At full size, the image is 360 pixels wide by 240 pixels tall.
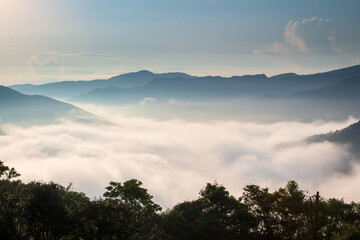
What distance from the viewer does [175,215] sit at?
3619 centimetres

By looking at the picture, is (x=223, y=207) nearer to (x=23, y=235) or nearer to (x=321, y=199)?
(x=321, y=199)

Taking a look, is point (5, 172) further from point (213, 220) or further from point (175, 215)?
point (213, 220)

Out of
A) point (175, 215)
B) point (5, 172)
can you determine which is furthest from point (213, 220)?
point (5, 172)

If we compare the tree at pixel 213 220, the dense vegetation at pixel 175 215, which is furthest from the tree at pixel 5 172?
the tree at pixel 213 220

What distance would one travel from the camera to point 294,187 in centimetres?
Result: 3822

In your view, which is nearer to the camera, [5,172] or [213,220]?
[213,220]

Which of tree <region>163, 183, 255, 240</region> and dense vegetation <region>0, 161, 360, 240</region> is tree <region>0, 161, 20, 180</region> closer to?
dense vegetation <region>0, 161, 360, 240</region>

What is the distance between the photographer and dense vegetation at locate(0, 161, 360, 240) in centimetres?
1977

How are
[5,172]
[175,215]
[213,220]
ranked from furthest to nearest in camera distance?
[5,172] → [175,215] → [213,220]

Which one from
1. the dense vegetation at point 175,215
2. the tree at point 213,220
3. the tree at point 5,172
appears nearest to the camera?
the dense vegetation at point 175,215

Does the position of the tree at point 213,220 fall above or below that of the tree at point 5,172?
below

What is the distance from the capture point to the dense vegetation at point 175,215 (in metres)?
19.8

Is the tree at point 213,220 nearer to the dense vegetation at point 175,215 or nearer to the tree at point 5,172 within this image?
the dense vegetation at point 175,215

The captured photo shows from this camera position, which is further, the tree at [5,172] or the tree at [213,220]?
the tree at [5,172]
